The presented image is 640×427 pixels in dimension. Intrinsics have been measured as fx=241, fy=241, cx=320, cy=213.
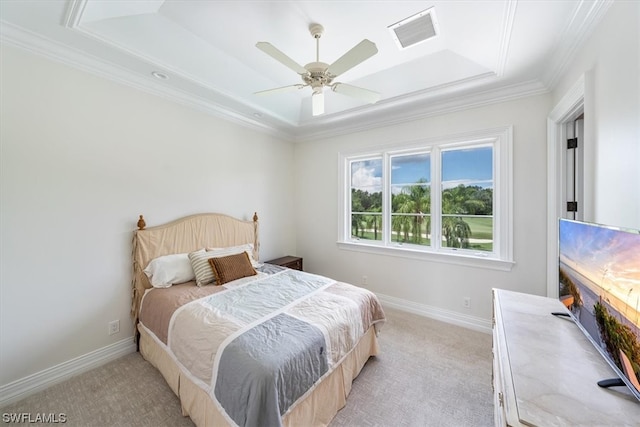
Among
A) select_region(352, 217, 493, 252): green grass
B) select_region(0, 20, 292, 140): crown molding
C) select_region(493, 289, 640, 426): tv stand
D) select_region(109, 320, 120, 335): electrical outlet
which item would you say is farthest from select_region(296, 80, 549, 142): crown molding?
select_region(109, 320, 120, 335): electrical outlet

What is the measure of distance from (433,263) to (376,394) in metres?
1.77

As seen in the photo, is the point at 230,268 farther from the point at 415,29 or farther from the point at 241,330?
the point at 415,29

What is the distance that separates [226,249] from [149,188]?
105 cm

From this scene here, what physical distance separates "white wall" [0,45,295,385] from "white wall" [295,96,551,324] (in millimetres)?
1923

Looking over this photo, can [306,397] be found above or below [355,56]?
below

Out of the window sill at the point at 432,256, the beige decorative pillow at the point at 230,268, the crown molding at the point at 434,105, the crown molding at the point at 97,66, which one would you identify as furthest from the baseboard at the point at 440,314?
the crown molding at the point at 97,66

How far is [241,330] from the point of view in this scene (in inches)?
61.9

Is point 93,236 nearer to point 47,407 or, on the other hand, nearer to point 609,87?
point 47,407

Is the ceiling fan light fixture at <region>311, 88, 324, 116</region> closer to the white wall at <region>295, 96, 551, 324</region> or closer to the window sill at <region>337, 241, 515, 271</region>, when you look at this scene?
the white wall at <region>295, 96, 551, 324</region>

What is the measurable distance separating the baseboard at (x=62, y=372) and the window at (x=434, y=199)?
2.88m

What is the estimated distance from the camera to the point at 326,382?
1.64 metres

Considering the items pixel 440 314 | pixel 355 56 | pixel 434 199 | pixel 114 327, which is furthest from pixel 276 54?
pixel 440 314

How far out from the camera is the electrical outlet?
2297 millimetres

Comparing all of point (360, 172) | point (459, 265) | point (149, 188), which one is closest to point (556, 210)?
point (459, 265)
